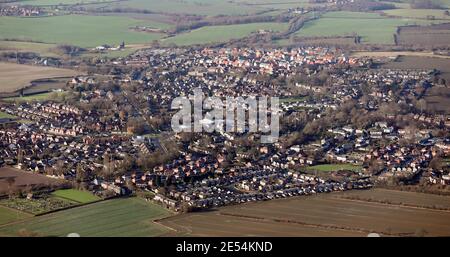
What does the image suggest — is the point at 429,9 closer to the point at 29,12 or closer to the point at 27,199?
the point at 29,12

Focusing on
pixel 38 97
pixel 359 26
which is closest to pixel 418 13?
pixel 359 26

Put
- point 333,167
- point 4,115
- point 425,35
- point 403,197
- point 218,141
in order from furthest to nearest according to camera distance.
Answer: point 425,35
point 4,115
point 218,141
point 333,167
point 403,197

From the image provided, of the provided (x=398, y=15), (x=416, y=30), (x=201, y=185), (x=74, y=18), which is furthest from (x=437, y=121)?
(x=74, y=18)

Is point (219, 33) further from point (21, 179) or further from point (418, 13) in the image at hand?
point (21, 179)

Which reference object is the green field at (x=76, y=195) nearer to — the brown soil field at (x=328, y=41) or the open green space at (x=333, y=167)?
the open green space at (x=333, y=167)

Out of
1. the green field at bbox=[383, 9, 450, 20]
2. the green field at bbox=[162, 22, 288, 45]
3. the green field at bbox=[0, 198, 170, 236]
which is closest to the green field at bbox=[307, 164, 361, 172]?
the green field at bbox=[0, 198, 170, 236]

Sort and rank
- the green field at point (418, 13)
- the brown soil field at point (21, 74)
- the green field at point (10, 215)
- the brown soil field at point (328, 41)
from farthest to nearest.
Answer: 1. the green field at point (418, 13)
2. the brown soil field at point (328, 41)
3. the brown soil field at point (21, 74)
4. the green field at point (10, 215)

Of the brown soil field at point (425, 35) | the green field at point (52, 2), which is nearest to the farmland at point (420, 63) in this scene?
the brown soil field at point (425, 35)
